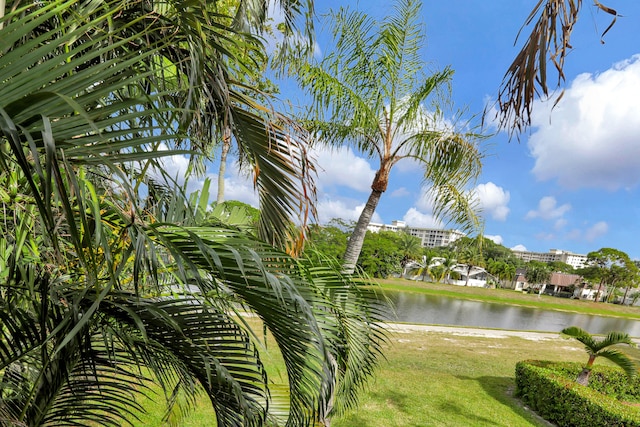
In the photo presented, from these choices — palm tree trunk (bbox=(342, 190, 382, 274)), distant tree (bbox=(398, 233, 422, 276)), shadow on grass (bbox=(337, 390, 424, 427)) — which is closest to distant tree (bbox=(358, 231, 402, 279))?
distant tree (bbox=(398, 233, 422, 276))

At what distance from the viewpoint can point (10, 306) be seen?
50.9 inches

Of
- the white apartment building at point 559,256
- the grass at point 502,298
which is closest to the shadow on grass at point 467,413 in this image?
the grass at point 502,298

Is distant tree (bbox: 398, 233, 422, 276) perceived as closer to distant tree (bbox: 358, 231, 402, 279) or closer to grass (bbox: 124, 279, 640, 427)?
distant tree (bbox: 358, 231, 402, 279)

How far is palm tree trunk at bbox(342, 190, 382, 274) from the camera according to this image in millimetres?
4508

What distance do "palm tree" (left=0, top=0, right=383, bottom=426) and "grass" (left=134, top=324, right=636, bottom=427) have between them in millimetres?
1717

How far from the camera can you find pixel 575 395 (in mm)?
5520

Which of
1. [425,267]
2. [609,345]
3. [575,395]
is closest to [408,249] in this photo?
[425,267]

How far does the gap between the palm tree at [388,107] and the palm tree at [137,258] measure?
2.64m

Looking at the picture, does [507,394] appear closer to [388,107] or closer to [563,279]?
[388,107]

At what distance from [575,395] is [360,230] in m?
4.11

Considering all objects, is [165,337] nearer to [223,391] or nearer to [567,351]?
[223,391]

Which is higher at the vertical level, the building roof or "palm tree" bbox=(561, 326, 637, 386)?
the building roof

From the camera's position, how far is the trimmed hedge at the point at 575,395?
5152 mm

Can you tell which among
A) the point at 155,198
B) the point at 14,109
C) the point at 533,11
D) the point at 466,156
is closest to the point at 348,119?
the point at 466,156
